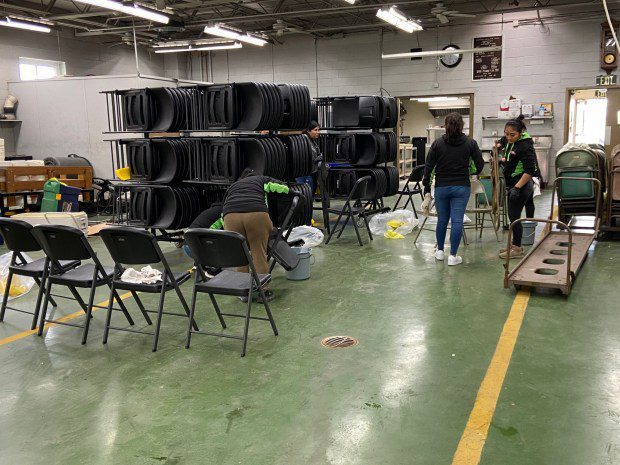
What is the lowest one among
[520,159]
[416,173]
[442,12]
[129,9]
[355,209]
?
[355,209]

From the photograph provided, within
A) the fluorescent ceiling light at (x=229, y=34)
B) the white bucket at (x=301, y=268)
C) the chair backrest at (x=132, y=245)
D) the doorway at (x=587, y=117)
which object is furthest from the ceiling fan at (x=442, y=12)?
the chair backrest at (x=132, y=245)

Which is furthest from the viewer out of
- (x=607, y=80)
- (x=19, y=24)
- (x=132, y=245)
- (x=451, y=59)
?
(x=451, y=59)

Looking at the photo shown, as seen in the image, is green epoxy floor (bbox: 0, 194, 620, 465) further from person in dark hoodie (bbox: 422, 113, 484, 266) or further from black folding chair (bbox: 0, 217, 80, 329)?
person in dark hoodie (bbox: 422, 113, 484, 266)

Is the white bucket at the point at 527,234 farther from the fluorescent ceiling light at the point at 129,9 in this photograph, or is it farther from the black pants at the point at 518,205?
the fluorescent ceiling light at the point at 129,9

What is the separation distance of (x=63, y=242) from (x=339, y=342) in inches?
85.7

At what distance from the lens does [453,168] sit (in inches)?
224

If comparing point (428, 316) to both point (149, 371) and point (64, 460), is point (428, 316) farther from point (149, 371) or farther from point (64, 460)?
point (64, 460)

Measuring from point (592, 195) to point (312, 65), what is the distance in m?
10.8

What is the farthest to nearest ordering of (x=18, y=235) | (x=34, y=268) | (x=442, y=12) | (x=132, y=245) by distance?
(x=442, y=12) < (x=34, y=268) < (x=18, y=235) < (x=132, y=245)

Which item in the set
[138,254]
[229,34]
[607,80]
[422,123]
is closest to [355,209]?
[138,254]

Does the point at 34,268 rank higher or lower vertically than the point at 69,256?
lower

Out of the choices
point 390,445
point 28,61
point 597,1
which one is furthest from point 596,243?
point 28,61

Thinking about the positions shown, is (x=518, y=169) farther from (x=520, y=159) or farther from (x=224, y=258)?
(x=224, y=258)

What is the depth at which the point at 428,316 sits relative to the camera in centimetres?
450
